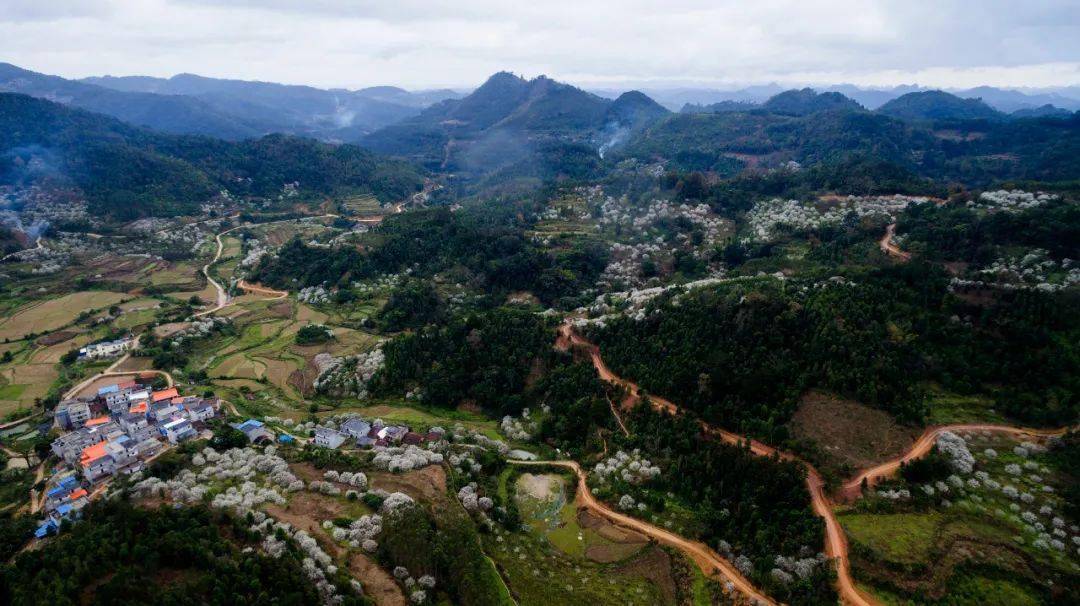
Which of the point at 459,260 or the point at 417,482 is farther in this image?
the point at 459,260

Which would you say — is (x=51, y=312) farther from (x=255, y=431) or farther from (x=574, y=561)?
(x=574, y=561)


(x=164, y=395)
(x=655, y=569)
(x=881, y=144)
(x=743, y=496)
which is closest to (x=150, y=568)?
(x=655, y=569)

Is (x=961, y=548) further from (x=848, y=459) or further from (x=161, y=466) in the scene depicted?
(x=161, y=466)

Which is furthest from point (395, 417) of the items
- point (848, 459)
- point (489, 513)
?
point (848, 459)

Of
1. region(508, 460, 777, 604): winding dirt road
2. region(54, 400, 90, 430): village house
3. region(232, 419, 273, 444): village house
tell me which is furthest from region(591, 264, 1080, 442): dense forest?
region(54, 400, 90, 430): village house

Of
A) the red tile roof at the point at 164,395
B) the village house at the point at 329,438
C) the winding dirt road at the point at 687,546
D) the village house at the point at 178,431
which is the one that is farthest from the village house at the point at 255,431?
the winding dirt road at the point at 687,546

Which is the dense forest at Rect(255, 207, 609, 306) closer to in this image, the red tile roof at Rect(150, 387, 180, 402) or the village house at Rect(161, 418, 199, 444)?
the red tile roof at Rect(150, 387, 180, 402)
